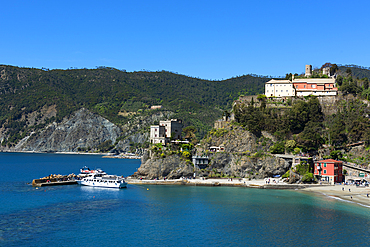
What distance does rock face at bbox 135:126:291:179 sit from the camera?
90000 millimetres

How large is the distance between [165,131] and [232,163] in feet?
73.5

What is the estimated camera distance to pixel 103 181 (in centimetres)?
8688

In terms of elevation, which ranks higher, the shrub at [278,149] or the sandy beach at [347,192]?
the shrub at [278,149]

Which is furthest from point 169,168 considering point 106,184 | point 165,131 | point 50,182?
point 50,182

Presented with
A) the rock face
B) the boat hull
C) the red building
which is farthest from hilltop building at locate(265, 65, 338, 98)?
the boat hull

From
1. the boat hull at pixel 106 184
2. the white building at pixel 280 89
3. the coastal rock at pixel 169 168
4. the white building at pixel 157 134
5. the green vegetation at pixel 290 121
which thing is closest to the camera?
the boat hull at pixel 106 184

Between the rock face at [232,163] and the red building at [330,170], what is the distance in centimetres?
704

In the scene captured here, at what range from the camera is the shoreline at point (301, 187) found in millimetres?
70125

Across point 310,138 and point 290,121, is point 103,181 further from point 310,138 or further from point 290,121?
point 310,138

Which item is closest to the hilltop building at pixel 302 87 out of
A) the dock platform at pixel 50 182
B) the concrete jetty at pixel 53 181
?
the concrete jetty at pixel 53 181

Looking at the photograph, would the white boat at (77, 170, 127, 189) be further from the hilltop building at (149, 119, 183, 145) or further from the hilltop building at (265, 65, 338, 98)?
the hilltop building at (265, 65, 338, 98)

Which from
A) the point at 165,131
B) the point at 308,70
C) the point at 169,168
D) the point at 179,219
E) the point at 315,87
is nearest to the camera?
the point at 179,219

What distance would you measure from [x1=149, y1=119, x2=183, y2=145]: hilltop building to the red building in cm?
3870

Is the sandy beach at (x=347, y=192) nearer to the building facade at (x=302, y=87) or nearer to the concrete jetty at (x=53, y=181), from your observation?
the building facade at (x=302, y=87)
